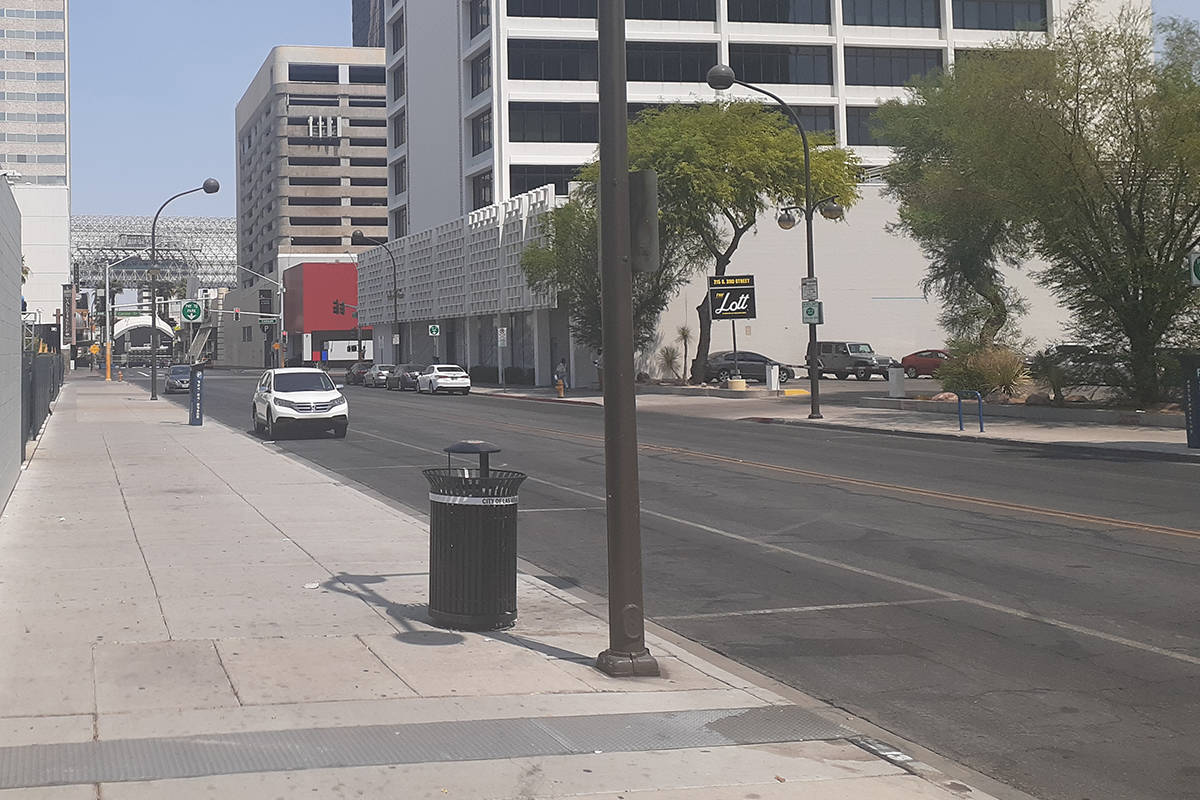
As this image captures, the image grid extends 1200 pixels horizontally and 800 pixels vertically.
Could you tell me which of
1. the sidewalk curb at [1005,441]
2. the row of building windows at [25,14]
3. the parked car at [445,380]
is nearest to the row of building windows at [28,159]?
the row of building windows at [25,14]

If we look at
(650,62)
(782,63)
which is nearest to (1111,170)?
(650,62)

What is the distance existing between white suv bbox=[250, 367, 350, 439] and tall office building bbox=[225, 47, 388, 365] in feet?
392

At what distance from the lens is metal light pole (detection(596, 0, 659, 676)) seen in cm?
790

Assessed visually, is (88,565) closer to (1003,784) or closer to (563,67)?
(1003,784)

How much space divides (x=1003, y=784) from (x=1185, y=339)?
89.2ft

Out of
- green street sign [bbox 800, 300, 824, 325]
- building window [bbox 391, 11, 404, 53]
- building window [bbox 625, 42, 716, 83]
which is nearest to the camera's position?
green street sign [bbox 800, 300, 824, 325]

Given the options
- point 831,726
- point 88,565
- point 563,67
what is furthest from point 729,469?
point 563,67

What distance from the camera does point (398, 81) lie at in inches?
3851

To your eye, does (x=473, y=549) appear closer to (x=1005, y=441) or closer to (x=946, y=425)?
(x=1005, y=441)

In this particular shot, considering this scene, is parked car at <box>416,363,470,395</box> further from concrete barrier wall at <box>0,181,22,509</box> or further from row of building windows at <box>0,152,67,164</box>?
Result: row of building windows at <box>0,152,67,164</box>

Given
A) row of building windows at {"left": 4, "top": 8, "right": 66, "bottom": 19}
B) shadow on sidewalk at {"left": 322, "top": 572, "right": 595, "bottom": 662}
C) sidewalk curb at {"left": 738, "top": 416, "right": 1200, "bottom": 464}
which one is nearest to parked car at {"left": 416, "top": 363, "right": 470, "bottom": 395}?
sidewalk curb at {"left": 738, "top": 416, "right": 1200, "bottom": 464}

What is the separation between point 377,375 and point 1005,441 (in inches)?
2043

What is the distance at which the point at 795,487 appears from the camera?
18.8 metres

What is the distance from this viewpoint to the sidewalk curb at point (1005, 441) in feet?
74.1
